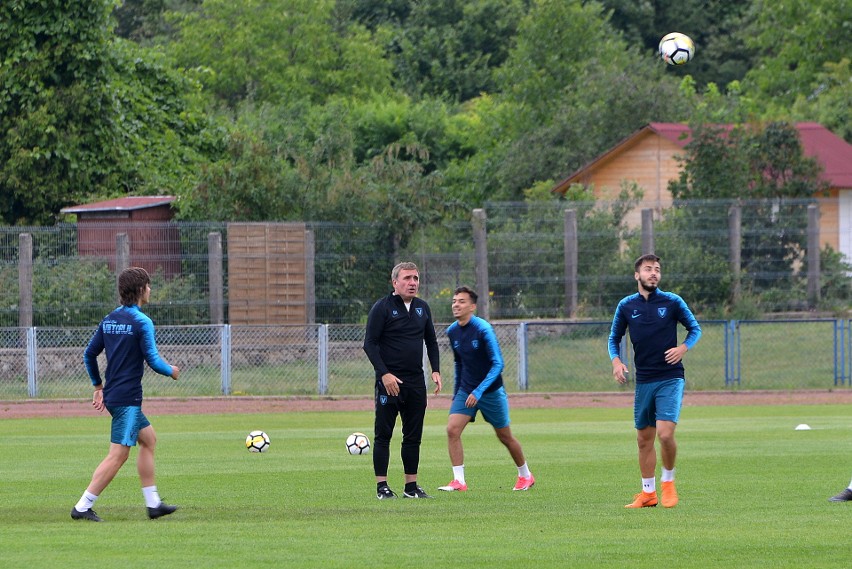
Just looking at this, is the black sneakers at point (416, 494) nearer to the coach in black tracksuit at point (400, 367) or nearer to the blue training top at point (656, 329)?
the coach in black tracksuit at point (400, 367)

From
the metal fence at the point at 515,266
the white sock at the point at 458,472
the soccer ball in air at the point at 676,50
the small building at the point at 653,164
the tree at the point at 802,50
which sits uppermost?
the tree at the point at 802,50

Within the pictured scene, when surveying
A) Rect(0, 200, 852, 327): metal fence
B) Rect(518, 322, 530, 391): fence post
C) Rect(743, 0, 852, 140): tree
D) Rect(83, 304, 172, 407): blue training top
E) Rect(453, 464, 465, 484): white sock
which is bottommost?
Rect(453, 464, 465, 484): white sock

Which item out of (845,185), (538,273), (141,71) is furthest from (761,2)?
(538,273)

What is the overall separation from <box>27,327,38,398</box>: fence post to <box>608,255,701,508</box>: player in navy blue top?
16.3m

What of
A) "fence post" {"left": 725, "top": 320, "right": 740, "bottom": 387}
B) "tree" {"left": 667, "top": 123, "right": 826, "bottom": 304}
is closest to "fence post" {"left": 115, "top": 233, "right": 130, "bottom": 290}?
"tree" {"left": 667, "top": 123, "right": 826, "bottom": 304}

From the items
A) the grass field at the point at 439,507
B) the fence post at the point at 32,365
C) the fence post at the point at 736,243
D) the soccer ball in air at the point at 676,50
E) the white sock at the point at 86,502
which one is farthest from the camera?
the fence post at the point at 736,243

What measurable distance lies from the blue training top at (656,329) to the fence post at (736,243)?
17.6 metres

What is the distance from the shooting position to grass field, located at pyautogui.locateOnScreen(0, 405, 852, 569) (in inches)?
329

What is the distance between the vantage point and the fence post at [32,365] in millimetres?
24812

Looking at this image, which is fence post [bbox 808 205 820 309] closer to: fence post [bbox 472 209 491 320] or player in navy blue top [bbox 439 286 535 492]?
fence post [bbox 472 209 491 320]

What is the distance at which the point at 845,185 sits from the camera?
39500mm

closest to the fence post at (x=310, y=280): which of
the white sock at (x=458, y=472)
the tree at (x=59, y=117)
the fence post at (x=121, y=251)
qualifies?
the fence post at (x=121, y=251)

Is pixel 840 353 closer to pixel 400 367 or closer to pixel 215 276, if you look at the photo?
pixel 215 276

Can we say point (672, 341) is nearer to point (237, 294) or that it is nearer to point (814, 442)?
point (814, 442)
